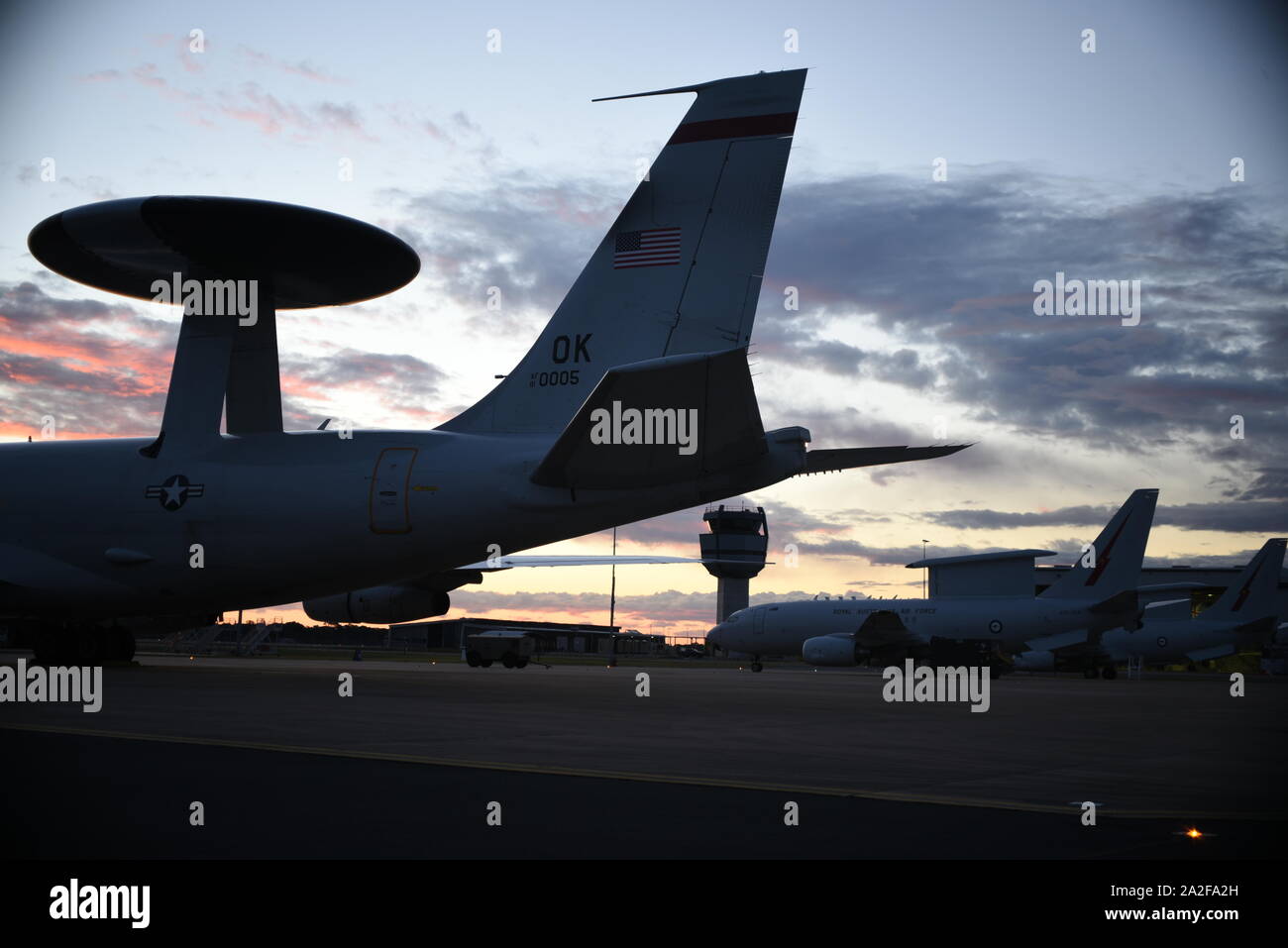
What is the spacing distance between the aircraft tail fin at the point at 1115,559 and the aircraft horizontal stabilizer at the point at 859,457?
29.4m

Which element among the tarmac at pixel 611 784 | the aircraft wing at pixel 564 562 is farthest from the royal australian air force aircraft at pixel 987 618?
the tarmac at pixel 611 784

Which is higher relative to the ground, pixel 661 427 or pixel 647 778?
pixel 661 427

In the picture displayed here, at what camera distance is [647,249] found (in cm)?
1981

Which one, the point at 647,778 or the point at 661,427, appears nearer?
the point at 647,778

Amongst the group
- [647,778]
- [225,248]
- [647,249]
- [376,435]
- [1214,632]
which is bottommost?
[647,778]

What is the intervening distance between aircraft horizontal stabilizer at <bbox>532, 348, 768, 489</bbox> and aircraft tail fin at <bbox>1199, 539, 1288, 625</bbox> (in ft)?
135

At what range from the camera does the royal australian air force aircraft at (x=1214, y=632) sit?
4997cm

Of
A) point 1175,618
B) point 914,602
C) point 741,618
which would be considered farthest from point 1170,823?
point 1175,618

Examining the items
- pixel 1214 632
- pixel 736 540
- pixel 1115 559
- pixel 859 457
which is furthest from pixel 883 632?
pixel 736 540

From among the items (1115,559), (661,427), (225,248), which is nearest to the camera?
(661,427)

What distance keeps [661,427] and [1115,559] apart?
3491cm

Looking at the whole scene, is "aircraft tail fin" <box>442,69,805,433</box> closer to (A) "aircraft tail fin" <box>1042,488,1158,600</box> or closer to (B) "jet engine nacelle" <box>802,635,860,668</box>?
(B) "jet engine nacelle" <box>802,635,860,668</box>

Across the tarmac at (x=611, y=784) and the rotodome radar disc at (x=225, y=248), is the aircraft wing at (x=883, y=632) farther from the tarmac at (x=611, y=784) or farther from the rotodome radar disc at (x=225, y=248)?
the tarmac at (x=611, y=784)

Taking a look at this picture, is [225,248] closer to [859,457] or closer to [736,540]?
[859,457]
